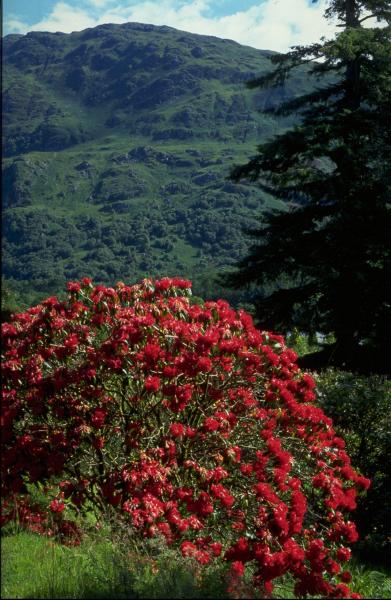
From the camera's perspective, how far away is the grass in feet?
12.2

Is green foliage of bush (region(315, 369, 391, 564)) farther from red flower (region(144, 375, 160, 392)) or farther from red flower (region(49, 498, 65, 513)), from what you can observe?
red flower (region(49, 498, 65, 513))

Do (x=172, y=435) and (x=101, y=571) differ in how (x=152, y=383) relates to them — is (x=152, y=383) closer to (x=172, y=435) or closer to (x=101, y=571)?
(x=172, y=435)

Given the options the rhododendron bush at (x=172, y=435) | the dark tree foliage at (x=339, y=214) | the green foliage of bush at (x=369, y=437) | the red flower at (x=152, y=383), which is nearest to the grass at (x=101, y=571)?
the rhododendron bush at (x=172, y=435)

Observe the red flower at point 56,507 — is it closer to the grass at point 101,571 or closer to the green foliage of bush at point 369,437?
the grass at point 101,571

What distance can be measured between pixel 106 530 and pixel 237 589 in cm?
147

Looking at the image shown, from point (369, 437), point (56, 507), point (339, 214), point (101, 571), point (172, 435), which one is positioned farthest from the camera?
point (339, 214)

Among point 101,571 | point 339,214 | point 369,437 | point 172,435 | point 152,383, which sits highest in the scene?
point 339,214

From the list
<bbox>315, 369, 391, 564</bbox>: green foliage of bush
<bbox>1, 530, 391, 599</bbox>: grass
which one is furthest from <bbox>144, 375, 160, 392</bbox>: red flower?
<bbox>315, 369, 391, 564</bbox>: green foliage of bush

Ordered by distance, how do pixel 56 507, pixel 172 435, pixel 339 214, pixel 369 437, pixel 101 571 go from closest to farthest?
pixel 101 571, pixel 56 507, pixel 172 435, pixel 369 437, pixel 339 214

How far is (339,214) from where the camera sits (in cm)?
1503

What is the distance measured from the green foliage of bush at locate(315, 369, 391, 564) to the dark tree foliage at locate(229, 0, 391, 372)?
658 cm

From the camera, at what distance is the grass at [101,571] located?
146 inches

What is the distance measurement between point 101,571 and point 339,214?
12161 mm

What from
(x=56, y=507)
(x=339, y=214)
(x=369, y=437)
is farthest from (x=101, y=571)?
(x=339, y=214)
